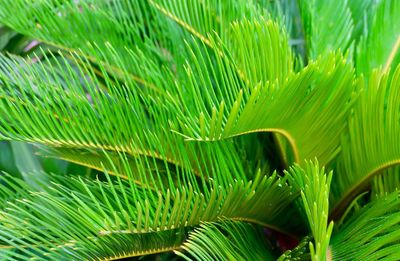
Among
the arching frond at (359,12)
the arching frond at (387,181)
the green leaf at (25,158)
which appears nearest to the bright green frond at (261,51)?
the arching frond at (387,181)

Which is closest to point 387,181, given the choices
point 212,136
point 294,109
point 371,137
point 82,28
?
point 371,137

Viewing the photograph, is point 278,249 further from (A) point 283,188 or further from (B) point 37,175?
(B) point 37,175

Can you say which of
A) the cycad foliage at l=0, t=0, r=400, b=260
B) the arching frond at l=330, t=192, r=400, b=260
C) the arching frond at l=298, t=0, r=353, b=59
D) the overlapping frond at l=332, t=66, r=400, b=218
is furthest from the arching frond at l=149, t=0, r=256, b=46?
the arching frond at l=330, t=192, r=400, b=260

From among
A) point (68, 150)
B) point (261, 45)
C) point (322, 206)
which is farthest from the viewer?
point (68, 150)

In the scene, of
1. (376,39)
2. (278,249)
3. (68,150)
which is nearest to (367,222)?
(278,249)

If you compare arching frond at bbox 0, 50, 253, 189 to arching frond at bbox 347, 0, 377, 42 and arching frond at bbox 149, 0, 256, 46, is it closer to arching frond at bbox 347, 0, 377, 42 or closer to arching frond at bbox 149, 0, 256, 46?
arching frond at bbox 149, 0, 256, 46

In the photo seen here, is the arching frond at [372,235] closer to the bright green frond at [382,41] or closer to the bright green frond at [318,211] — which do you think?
the bright green frond at [318,211]

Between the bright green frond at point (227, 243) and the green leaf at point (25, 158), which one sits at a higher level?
the green leaf at point (25, 158)
